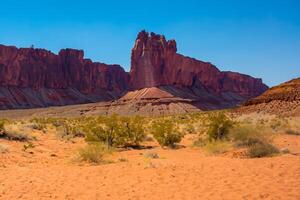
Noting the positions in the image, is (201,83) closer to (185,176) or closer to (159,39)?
(159,39)

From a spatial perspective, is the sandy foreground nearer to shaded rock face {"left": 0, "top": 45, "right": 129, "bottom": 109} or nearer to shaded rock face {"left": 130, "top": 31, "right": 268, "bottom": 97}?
shaded rock face {"left": 0, "top": 45, "right": 129, "bottom": 109}

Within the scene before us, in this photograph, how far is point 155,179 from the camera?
13.0m

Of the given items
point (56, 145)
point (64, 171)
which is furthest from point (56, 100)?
point (64, 171)

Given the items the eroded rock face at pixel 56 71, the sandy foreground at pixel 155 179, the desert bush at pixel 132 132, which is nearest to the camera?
the sandy foreground at pixel 155 179

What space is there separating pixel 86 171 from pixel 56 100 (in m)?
123

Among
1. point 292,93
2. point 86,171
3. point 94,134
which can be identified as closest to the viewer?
point 86,171

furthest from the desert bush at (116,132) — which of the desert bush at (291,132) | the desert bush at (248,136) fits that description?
the desert bush at (291,132)

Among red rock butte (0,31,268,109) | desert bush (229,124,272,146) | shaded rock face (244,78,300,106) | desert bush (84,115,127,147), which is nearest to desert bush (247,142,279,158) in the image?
desert bush (229,124,272,146)

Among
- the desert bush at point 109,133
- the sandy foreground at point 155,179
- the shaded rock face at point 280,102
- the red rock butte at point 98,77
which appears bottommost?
the sandy foreground at point 155,179

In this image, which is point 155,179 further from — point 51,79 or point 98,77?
point 98,77

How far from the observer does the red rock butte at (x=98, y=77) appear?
128 metres

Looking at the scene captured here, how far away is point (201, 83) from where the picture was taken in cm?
15038

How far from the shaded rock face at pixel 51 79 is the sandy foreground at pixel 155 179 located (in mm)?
107191

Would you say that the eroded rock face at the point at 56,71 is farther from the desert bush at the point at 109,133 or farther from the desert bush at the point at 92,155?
the desert bush at the point at 92,155
